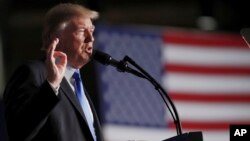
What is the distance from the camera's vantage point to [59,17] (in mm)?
3412

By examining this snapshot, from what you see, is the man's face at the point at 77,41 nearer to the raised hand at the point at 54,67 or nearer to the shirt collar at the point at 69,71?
the shirt collar at the point at 69,71

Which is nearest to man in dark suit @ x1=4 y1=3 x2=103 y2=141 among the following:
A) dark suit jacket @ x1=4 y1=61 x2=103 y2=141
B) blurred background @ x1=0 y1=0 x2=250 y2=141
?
dark suit jacket @ x1=4 y1=61 x2=103 y2=141

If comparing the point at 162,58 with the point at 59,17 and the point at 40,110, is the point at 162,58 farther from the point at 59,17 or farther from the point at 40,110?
the point at 40,110

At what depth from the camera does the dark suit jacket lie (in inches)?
122

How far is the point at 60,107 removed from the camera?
10.8 ft

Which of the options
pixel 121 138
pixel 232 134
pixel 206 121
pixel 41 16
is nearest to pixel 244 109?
pixel 206 121

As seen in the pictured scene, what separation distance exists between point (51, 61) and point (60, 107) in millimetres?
271

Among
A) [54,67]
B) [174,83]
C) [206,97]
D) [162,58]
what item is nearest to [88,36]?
[54,67]

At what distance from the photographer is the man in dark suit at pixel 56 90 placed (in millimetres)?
3090

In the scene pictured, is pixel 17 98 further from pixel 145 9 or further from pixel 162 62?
pixel 145 9

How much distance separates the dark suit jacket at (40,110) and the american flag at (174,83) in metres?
2.24

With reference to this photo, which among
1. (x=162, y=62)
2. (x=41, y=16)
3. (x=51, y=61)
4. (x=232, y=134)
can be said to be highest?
(x=41, y=16)

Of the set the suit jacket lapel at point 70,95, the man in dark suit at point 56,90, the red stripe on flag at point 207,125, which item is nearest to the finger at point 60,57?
the man in dark suit at point 56,90

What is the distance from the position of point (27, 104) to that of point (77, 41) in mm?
405
